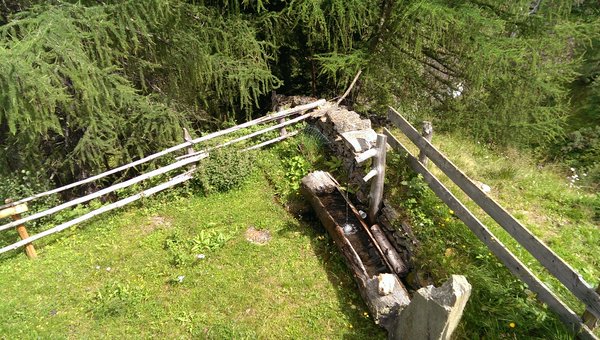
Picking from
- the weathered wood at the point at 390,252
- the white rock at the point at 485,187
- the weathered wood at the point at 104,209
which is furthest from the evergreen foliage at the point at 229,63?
the weathered wood at the point at 390,252

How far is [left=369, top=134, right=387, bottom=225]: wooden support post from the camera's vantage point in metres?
5.18

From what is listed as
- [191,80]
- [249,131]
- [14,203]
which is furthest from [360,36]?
[14,203]

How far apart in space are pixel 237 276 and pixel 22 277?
3428 mm

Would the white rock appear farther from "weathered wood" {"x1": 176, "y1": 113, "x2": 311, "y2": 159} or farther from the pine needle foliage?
the pine needle foliage

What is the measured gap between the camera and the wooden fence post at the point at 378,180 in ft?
17.0

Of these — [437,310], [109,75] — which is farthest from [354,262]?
[109,75]

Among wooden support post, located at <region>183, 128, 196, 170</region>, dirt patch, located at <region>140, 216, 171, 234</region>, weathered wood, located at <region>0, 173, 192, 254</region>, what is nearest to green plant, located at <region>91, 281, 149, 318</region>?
dirt patch, located at <region>140, 216, 171, 234</region>

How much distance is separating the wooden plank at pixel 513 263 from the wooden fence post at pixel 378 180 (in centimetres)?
72

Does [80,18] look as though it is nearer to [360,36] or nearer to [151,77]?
[151,77]

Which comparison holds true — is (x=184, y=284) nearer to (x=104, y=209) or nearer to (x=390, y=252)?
(x=104, y=209)

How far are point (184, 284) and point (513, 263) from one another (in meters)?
4.39

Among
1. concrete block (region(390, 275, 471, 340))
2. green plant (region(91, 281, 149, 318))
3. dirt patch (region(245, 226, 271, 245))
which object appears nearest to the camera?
concrete block (region(390, 275, 471, 340))

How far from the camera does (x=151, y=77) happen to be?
7820 millimetres

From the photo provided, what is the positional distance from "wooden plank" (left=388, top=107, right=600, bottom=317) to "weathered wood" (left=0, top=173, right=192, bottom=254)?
4.84 metres
